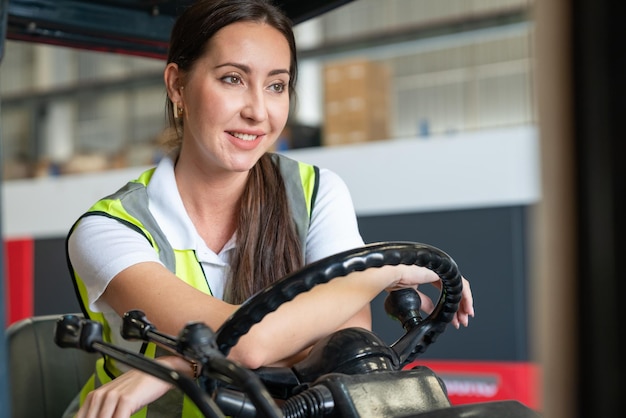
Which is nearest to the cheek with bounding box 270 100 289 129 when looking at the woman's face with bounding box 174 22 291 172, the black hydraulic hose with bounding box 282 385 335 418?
the woman's face with bounding box 174 22 291 172

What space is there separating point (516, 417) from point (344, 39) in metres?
11.6

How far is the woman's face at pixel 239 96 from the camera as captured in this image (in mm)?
1708

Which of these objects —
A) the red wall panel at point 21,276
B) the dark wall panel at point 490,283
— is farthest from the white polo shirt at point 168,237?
the red wall panel at point 21,276

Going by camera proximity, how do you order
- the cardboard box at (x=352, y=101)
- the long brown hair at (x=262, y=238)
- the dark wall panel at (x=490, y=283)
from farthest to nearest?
the cardboard box at (x=352, y=101) → the dark wall panel at (x=490, y=283) → the long brown hair at (x=262, y=238)

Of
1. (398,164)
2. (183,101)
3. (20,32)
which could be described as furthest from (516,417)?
(398,164)

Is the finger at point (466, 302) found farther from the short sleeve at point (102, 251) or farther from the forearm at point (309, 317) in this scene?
the short sleeve at point (102, 251)

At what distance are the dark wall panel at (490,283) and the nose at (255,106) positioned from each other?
4064 millimetres

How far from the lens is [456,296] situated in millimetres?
1367

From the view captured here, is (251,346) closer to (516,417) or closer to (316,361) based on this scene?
(316,361)

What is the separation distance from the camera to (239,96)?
171 centimetres

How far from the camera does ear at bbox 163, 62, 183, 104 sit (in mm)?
1829

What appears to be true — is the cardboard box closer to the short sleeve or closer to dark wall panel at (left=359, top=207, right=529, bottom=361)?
dark wall panel at (left=359, top=207, right=529, bottom=361)

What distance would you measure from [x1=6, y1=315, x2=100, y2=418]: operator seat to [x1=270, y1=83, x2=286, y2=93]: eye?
25.2 inches

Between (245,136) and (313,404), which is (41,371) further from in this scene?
(313,404)
